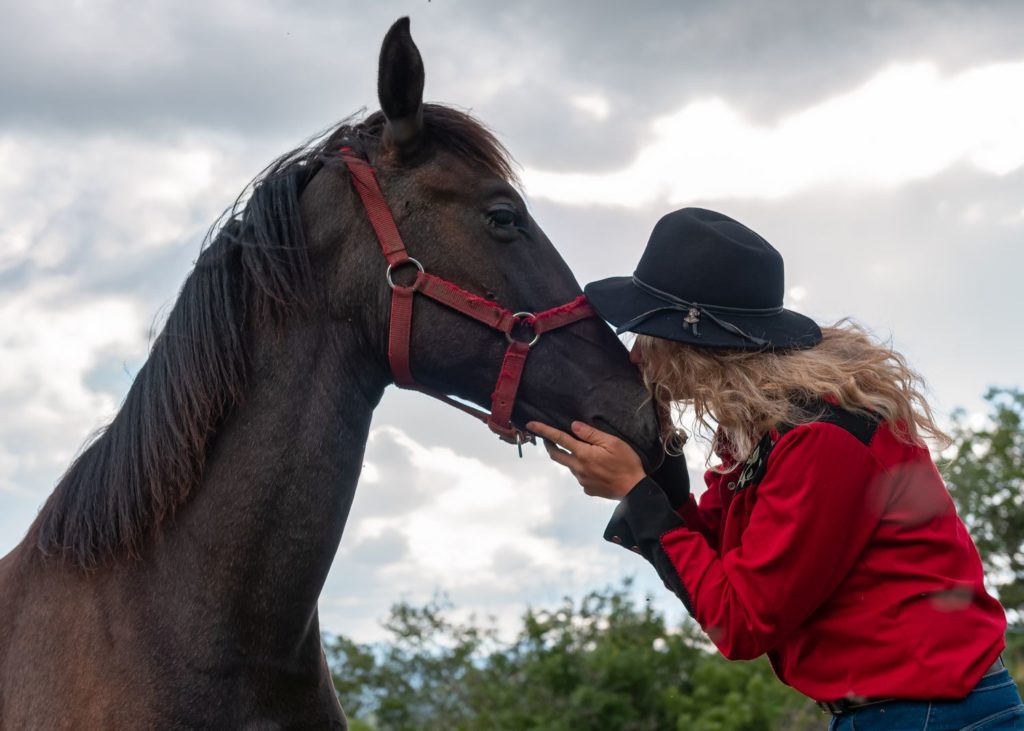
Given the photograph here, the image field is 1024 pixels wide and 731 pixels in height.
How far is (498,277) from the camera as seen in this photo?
2.95 metres

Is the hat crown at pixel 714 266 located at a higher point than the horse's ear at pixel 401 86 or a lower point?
lower

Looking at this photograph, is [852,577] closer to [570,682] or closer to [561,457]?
[561,457]

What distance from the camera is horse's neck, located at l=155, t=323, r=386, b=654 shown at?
270cm

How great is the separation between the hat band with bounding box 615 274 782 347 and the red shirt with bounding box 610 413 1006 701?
0.37m

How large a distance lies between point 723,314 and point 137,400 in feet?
5.30

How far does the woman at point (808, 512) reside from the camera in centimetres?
242

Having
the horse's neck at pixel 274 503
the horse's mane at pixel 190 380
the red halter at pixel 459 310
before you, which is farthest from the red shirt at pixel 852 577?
the horse's mane at pixel 190 380

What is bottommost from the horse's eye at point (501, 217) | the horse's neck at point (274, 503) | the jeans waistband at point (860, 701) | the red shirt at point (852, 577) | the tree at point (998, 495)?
the jeans waistband at point (860, 701)

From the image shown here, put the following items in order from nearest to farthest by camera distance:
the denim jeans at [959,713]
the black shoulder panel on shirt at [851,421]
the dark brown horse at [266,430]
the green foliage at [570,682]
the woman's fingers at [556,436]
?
the denim jeans at [959,713], the black shoulder panel on shirt at [851,421], the dark brown horse at [266,430], the woman's fingers at [556,436], the green foliage at [570,682]

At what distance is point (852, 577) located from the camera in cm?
253

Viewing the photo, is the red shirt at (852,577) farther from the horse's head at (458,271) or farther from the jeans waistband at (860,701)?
the horse's head at (458,271)

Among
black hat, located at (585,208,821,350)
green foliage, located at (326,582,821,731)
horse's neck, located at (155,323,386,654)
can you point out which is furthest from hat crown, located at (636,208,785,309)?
green foliage, located at (326,582,821,731)

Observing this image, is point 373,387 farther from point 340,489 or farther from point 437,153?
point 437,153

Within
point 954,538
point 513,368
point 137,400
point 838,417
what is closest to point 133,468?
point 137,400
